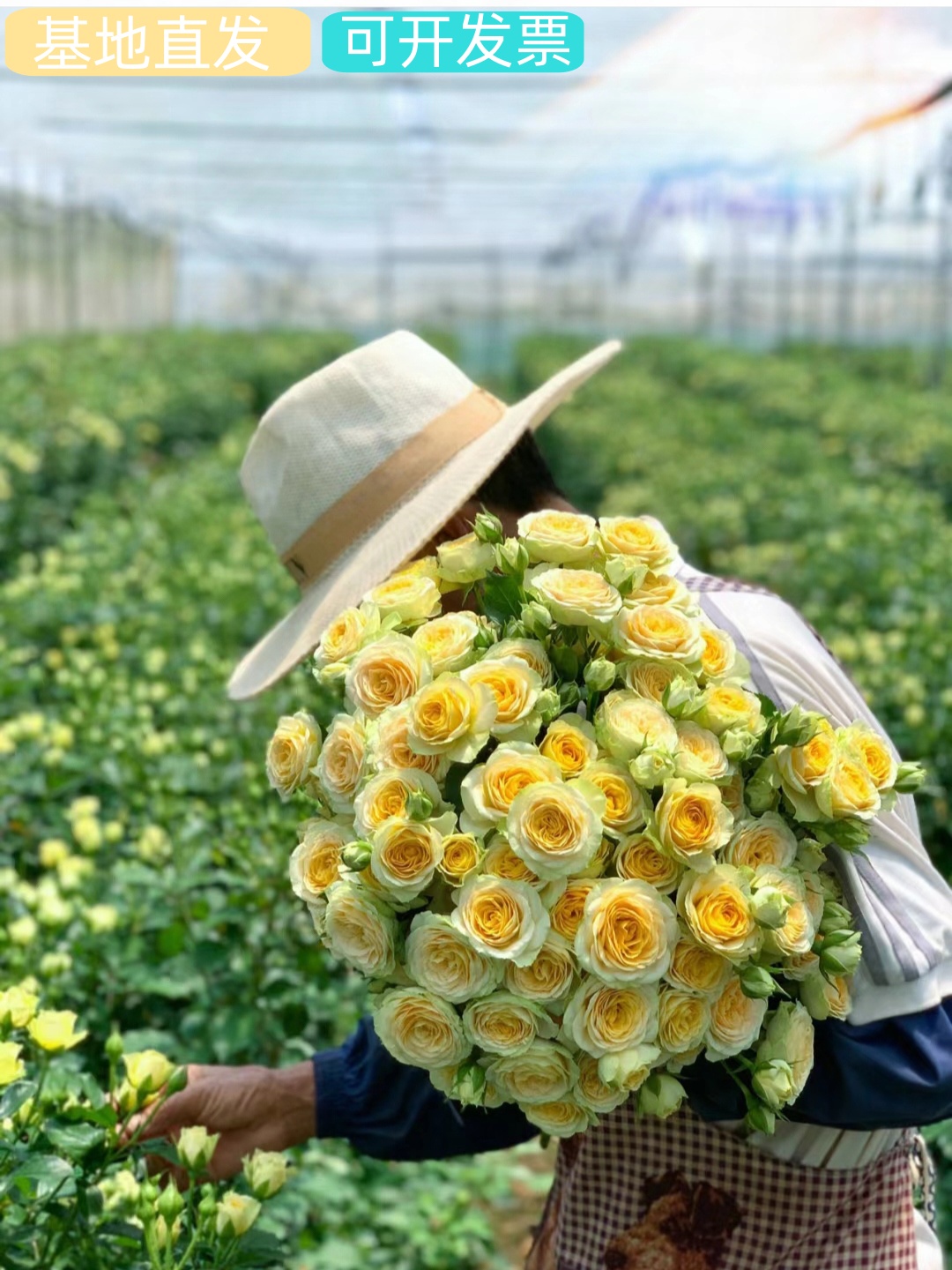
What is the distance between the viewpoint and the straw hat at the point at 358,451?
5.20 feet

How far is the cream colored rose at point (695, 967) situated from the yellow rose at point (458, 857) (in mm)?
164

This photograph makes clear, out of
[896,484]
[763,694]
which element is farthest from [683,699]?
[896,484]

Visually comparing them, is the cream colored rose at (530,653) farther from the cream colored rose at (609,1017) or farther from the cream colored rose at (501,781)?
the cream colored rose at (609,1017)

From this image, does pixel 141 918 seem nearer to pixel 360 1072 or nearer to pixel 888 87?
pixel 360 1072

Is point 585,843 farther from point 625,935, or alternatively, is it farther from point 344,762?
point 344,762

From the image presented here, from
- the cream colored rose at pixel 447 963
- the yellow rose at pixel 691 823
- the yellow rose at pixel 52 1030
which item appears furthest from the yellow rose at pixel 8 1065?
the yellow rose at pixel 691 823

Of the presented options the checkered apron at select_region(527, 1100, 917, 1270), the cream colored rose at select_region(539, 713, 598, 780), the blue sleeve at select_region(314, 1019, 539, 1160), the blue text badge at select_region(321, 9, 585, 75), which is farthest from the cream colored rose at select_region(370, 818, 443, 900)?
the blue text badge at select_region(321, 9, 585, 75)

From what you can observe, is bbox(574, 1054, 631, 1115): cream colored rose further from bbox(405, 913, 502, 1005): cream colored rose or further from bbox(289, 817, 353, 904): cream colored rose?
bbox(289, 817, 353, 904): cream colored rose

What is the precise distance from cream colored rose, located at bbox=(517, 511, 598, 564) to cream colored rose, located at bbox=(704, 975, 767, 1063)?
356 millimetres

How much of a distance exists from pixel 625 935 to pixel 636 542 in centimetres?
33

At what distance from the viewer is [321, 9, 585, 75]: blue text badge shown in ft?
9.91

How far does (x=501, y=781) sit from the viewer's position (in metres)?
1.13

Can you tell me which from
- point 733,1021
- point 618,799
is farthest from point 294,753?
point 733,1021

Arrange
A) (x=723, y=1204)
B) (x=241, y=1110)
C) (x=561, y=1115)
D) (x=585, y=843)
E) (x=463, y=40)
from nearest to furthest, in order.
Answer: (x=585, y=843), (x=561, y=1115), (x=723, y=1204), (x=241, y=1110), (x=463, y=40)
